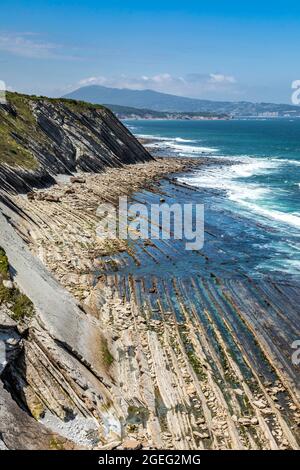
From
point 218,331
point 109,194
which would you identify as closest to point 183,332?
point 218,331

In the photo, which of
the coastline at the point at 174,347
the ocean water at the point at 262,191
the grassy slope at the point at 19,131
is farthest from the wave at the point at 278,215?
the grassy slope at the point at 19,131

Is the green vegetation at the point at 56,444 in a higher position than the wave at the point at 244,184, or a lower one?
lower

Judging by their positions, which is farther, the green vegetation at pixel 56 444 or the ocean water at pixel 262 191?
the ocean water at pixel 262 191

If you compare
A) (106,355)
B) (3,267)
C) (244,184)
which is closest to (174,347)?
(106,355)

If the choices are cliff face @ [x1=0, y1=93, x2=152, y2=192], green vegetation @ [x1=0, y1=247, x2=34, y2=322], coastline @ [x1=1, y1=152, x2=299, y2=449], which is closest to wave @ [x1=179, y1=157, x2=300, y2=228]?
cliff face @ [x1=0, y1=93, x2=152, y2=192]

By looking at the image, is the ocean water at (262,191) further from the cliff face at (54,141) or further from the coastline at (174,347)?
the cliff face at (54,141)

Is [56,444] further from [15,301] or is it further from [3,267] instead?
[3,267]

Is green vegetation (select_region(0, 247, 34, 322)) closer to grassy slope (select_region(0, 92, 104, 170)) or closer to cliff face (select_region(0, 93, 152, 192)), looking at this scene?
cliff face (select_region(0, 93, 152, 192))
